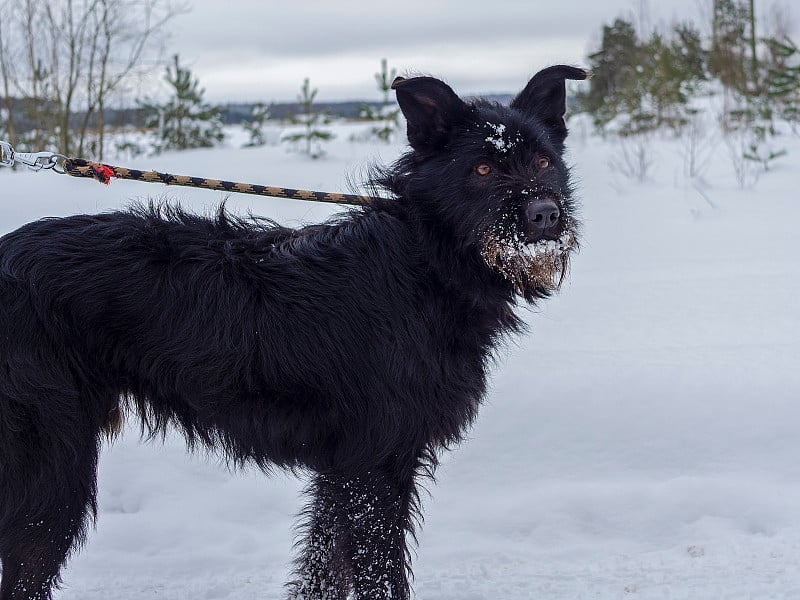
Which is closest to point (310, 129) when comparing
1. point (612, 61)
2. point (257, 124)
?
point (257, 124)

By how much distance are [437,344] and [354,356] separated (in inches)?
11.4

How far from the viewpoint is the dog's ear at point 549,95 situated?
2986mm

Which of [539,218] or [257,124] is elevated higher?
[257,124]

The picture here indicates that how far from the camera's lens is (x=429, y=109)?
2816 mm

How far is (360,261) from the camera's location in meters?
2.77

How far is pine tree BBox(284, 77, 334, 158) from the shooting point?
40.6 feet

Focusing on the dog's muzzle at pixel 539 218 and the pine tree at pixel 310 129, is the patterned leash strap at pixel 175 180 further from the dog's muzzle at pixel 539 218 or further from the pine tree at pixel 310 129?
the pine tree at pixel 310 129

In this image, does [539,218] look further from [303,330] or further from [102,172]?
[102,172]

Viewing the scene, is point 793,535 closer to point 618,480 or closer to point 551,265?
point 618,480

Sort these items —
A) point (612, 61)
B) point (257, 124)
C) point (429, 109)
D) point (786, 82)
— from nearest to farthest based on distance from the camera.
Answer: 1. point (429, 109)
2. point (786, 82)
3. point (257, 124)
4. point (612, 61)

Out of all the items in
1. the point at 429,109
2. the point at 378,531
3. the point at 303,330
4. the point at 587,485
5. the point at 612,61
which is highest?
the point at 612,61

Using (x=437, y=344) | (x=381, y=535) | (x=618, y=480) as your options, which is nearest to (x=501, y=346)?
(x=437, y=344)

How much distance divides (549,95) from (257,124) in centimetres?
1228

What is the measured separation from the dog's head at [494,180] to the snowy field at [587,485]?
2.09 feet
